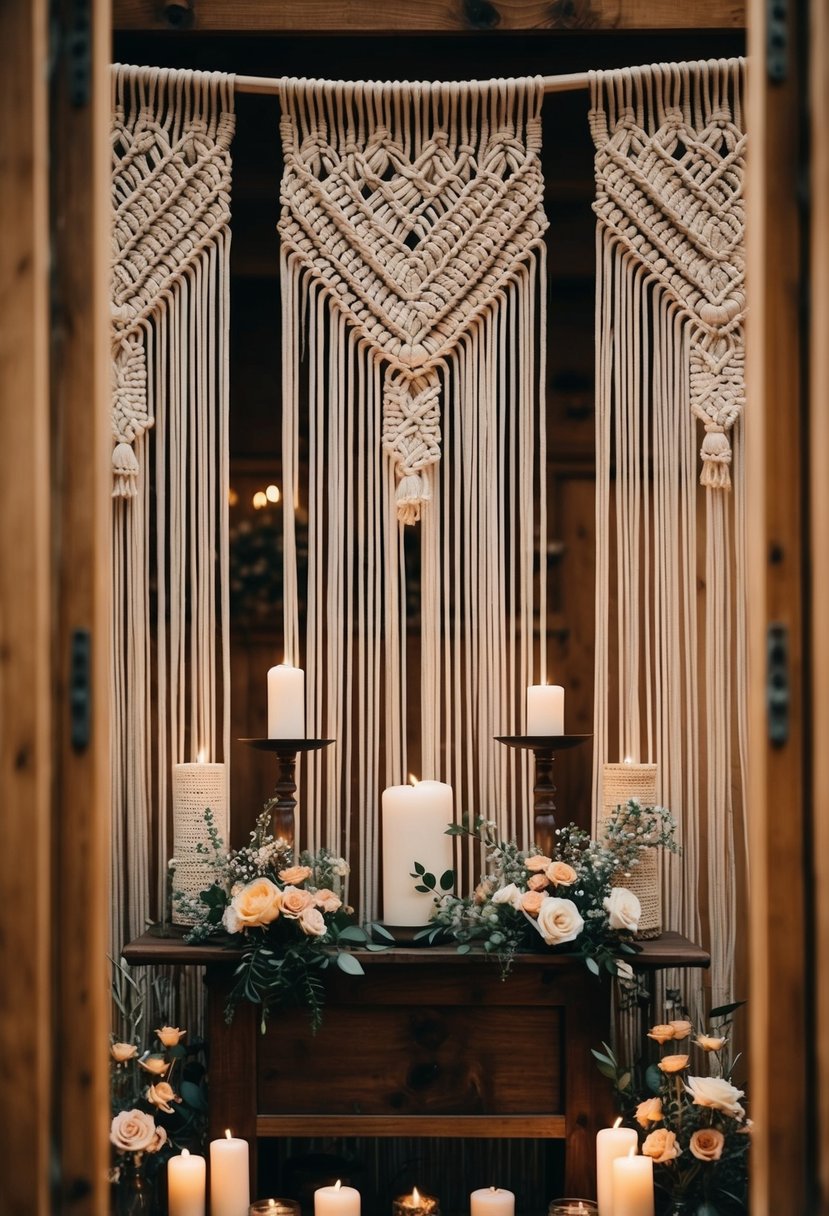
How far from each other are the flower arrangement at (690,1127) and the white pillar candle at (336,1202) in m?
0.46

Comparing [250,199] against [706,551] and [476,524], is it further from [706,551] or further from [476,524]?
[706,551]

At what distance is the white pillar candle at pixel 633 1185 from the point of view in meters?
2.03

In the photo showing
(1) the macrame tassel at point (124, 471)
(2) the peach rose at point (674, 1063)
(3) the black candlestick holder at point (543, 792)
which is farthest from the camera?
(1) the macrame tassel at point (124, 471)

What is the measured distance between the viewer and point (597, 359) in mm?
2510

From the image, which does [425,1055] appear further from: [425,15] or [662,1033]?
[425,15]

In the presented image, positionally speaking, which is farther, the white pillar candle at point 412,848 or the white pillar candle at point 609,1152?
the white pillar candle at point 412,848

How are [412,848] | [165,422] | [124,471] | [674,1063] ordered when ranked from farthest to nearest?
[165,422] < [124,471] < [412,848] < [674,1063]

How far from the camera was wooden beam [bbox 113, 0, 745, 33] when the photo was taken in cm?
243

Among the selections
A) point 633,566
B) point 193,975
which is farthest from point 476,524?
point 193,975

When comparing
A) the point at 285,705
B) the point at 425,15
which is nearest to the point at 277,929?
the point at 285,705

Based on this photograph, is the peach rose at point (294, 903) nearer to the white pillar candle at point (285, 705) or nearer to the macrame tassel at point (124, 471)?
the white pillar candle at point (285, 705)

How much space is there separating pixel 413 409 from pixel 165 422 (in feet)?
1.60

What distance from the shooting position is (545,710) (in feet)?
7.38

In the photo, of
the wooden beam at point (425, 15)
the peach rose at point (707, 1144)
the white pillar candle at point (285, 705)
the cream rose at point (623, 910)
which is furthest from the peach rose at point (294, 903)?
the wooden beam at point (425, 15)
